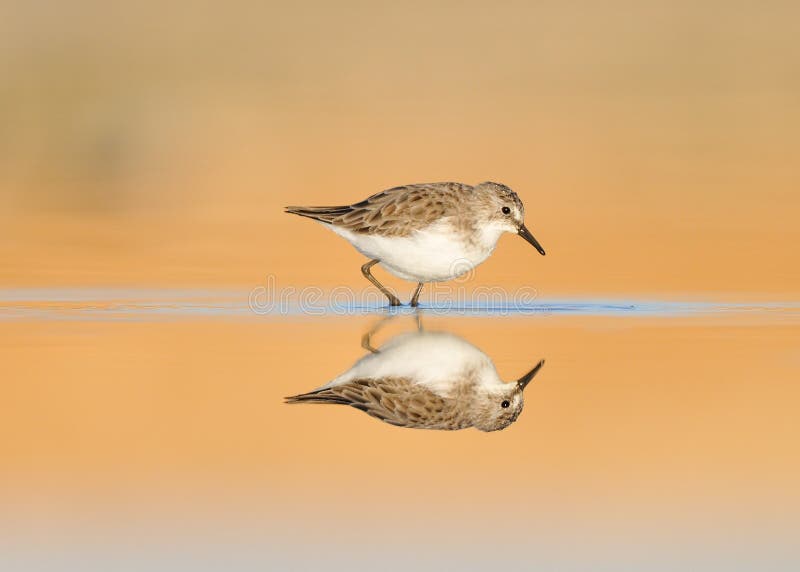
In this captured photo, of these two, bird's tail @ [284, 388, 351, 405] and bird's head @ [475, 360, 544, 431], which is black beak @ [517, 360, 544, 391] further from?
bird's tail @ [284, 388, 351, 405]

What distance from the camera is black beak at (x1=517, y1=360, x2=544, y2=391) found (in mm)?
8203

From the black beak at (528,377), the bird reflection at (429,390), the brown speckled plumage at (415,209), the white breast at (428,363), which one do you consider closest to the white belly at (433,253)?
the brown speckled plumage at (415,209)

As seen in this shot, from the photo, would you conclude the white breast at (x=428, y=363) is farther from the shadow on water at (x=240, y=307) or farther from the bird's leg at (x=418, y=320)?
the shadow on water at (x=240, y=307)

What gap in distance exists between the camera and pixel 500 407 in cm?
747

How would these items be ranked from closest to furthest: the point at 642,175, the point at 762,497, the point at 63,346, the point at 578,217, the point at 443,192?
1. the point at 762,497
2. the point at 63,346
3. the point at 443,192
4. the point at 578,217
5. the point at 642,175

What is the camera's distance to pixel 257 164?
22.5m

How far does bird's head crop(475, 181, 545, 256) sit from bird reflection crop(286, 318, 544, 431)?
3.28 meters

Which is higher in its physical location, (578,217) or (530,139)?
(530,139)

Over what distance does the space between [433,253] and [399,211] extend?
0.64 m

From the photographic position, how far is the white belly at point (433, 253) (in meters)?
12.2

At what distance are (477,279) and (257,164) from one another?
334 inches

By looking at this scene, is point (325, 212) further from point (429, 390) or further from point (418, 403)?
point (418, 403)

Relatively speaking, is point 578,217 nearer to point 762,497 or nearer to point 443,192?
point 443,192

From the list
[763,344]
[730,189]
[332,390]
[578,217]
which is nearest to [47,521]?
[332,390]
